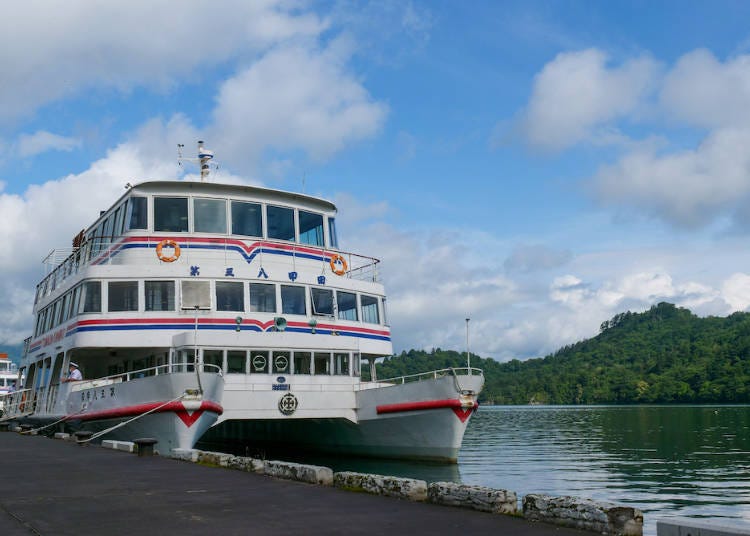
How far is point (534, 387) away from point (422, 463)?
5950 inches

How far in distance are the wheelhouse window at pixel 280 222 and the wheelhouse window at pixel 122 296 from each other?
4302mm

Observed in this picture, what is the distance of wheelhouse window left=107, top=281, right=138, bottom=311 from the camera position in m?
21.2

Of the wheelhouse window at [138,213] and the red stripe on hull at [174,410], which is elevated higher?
the wheelhouse window at [138,213]

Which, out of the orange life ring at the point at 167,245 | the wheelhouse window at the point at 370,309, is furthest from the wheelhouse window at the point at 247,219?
the wheelhouse window at the point at 370,309

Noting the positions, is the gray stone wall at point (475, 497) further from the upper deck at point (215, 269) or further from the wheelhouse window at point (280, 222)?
the wheelhouse window at point (280, 222)

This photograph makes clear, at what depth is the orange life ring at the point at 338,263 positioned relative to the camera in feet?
77.4

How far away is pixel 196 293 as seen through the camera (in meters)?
21.4

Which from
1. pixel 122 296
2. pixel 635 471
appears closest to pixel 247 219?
pixel 122 296

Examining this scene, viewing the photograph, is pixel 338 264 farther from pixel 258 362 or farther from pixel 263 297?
pixel 258 362

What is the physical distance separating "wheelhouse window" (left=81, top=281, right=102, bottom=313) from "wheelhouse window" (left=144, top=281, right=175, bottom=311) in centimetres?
127

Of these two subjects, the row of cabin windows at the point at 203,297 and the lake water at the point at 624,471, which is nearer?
the lake water at the point at 624,471

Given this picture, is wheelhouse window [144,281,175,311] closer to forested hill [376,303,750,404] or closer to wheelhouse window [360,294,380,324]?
wheelhouse window [360,294,380,324]

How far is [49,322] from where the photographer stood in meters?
28.0

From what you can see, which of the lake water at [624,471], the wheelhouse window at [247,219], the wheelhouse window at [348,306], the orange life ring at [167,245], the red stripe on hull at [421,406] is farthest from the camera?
the wheelhouse window at [348,306]
